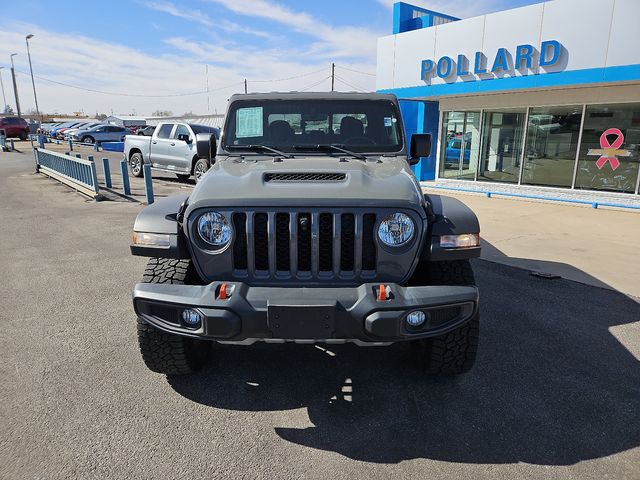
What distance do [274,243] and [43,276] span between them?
13.7 feet

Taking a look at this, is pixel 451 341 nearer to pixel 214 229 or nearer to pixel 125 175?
pixel 214 229

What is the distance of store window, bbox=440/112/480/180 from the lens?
13.4 metres

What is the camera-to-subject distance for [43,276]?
543cm

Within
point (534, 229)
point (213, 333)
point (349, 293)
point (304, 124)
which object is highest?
point (304, 124)

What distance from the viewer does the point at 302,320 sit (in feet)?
7.78

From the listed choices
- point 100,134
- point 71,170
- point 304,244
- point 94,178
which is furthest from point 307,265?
point 100,134

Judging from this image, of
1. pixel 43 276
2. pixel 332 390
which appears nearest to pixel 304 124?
pixel 332 390

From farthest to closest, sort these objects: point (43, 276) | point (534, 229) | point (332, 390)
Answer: point (534, 229) → point (43, 276) → point (332, 390)

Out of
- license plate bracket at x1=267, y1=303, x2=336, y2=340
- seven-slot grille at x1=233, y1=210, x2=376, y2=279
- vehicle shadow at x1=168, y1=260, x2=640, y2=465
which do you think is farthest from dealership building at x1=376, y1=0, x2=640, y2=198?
license plate bracket at x1=267, y1=303, x2=336, y2=340

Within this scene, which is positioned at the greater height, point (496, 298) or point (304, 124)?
point (304, 124)

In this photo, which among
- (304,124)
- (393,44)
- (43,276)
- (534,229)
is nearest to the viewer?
(304,124)

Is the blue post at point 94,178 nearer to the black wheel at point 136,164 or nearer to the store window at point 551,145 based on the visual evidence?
the black wheel at point 136,164

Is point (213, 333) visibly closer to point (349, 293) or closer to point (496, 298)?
point (349, 293)

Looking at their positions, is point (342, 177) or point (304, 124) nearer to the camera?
point (342, 177)
